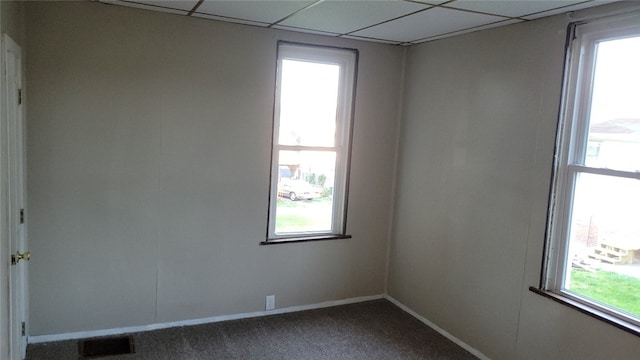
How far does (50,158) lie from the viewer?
3311 millimetres

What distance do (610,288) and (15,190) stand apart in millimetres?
3387

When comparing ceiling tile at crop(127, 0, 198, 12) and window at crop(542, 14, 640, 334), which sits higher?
ceiling tile at crop(127, 0, 198, 12)

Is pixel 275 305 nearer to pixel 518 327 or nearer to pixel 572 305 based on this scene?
pixel 518 327

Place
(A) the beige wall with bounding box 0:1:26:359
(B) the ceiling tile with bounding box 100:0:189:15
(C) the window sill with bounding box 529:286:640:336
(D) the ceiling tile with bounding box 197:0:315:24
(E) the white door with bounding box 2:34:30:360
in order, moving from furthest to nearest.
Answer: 1. (B) the ceiling tile with bounding box 100:0:189:15
2. (D) the ceiling tile with bounding box 197:0:315:24
3. (C) the window sill with bounding box 529:286:640:336
4. (E) the white door with bounding box 2:34:30:360
5. (A) the beige wall with bounding box 0:1:26:359

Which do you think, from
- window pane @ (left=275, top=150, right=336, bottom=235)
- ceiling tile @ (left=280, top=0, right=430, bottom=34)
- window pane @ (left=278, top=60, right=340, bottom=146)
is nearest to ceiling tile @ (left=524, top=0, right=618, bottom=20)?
ceiling tile @ (left=280, top=0, right=430, bottom=34)

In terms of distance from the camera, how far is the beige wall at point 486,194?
10.0ft

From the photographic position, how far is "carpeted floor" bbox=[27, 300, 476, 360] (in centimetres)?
343

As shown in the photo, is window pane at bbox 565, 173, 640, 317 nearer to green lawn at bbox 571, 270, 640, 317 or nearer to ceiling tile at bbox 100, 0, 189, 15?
green lawn at bbox 571, 270, 640, 317

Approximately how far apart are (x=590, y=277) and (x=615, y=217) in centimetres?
40

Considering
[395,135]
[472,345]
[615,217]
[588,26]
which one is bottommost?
[472,345]

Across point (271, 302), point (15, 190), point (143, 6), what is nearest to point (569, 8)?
point (143, 6)

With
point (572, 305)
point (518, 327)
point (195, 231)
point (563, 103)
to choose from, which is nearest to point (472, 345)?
point (518, 327)

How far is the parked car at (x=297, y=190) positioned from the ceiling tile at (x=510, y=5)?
1.95m

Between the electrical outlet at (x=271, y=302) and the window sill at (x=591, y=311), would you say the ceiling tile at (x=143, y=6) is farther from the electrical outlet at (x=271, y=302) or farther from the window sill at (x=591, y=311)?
the window sill at (x=591, y=311)
